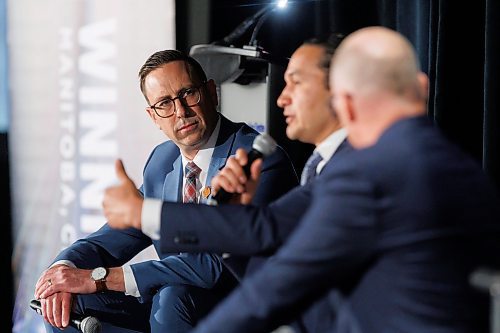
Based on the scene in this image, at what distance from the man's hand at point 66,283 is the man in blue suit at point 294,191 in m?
0.61

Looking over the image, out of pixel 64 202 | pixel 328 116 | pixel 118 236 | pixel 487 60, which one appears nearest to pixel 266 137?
pixel 328 116

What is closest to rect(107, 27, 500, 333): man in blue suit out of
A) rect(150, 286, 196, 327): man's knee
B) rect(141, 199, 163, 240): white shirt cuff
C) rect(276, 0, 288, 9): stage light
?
rect(141, 199, 163, 240): white shirt cuff

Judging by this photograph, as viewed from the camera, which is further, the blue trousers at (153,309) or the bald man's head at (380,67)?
the blue trousers at (153,309)

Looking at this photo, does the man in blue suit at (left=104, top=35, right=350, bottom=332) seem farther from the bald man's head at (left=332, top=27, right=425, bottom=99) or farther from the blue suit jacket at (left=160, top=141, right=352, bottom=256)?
the bald man's head at (left=332, top=27, right=425, bottom=99)

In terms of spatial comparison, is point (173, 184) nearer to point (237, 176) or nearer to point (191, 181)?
point (191, 181)

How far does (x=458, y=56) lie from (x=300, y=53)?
1.07 m

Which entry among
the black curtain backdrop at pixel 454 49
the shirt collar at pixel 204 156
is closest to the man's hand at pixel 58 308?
the shirt collar at pixel 204 156

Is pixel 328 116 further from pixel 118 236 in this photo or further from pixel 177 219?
pixel 118 236

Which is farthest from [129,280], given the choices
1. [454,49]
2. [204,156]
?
[454,49]

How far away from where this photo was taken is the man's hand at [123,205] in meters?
1.57

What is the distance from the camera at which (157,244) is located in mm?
2359

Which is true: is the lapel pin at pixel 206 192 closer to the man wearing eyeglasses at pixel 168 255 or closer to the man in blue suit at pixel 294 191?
the man wearing eyeglasses at pixel 168 255

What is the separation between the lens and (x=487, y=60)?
2.50m

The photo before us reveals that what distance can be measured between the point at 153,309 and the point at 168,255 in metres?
0.22
